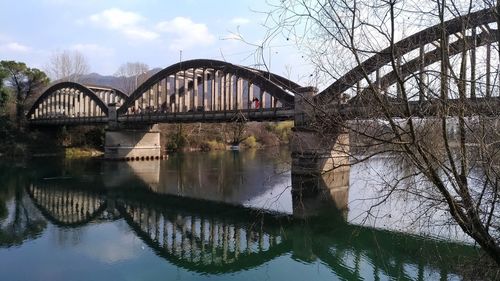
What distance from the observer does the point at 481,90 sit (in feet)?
14.1

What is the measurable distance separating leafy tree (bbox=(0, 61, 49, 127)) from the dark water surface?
3795 cm

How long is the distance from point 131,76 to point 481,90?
4141 inches

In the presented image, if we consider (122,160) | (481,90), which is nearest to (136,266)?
(481,90)

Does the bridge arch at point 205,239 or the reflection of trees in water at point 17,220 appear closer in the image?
the bridge arch at point 205,239

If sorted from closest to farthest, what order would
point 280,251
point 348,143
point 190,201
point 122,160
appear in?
1. point 348,143
2. point 280,251
3. point 190,201
4. point 122,160

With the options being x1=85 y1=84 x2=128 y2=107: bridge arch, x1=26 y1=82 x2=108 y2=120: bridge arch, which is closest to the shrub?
x1=85 y1=84 x2=128 y2=107: bridge arch

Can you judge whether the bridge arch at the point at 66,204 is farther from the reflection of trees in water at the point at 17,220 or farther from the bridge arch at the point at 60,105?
the bridge arch at the point at 60,105

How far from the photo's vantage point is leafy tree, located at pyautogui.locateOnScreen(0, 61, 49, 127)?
6390cm

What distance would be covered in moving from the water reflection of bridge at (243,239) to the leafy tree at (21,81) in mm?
43757

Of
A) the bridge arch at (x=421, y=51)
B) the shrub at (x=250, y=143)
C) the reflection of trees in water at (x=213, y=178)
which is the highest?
the bridge arch at (x=421, y=51)

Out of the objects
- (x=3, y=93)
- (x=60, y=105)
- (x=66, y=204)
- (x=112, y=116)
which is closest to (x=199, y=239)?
(x=66, y=204)

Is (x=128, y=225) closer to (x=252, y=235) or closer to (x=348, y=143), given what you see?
(x=252, y=235)

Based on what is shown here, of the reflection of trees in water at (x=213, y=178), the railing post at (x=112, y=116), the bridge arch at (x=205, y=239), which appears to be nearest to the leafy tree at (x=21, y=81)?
the railing post at (x=112, y=116)

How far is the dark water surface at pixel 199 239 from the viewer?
→ 13.2 metres
